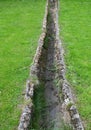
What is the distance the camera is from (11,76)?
61.1 ft

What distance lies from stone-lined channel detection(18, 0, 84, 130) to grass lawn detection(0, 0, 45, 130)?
55cm

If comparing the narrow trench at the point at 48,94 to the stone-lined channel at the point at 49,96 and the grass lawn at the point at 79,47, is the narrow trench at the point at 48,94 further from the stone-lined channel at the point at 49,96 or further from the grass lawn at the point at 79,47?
the grass lawn at the point at 79,47

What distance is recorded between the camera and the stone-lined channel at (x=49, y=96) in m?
14.1

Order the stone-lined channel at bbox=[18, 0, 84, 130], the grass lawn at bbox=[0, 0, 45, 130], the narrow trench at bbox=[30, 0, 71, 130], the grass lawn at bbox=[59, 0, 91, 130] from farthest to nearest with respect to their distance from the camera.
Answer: the grass lawn at bbox=[59, 0, 91, 130], the grass lawn at bbox=[0, 0, 45, 130], the narrow trench at bbox=[30, 0, 71, 130], the stone-lined channel at bbox=[18, 0, 84, 130]

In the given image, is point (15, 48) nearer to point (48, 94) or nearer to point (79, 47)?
point (79, 47)

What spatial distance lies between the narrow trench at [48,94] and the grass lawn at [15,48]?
32.0 inches

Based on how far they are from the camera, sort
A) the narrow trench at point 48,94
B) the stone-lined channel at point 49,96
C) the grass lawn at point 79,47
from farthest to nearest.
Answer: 1. the grass lawn at point 79,47
2. the narrow trench at point 48,94
3. the stone-lined channel at point 49,96

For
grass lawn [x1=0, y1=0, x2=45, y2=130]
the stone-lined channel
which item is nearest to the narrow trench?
the stone-lined channel

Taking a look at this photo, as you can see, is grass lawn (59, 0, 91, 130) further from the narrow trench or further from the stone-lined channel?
the narrow trench

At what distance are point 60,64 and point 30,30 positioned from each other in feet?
28.2

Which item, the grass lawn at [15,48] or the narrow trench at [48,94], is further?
the grass lawn at [15,48]

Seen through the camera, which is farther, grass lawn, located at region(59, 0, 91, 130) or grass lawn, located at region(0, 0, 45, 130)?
grass lawn, located at region(59, 0, 91, 130)

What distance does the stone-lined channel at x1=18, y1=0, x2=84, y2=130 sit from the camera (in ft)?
46.4

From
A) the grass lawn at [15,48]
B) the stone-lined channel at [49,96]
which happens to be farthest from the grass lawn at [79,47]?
the grass lawn at [15,48]
